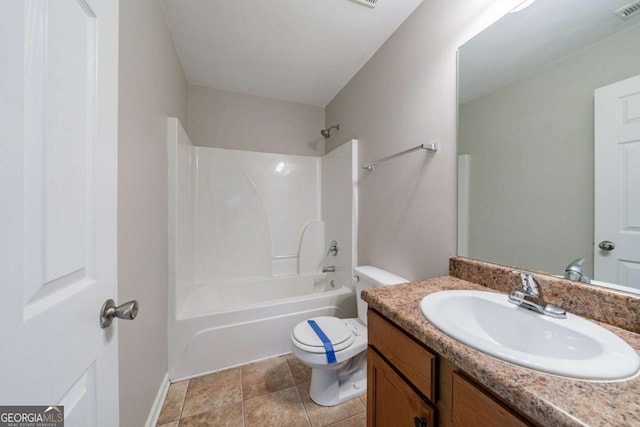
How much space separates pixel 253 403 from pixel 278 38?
2.44m

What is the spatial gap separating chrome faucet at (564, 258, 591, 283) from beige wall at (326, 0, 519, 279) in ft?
1.33

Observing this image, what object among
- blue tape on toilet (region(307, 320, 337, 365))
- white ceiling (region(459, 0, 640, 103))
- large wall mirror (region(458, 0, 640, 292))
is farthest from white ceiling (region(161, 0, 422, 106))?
blue tape on toilet (region(307, 320, 337, 365))

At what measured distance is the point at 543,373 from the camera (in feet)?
1.45

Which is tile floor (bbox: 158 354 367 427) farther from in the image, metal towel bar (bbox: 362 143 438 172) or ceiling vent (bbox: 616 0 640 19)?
ceiling vent (bbox: 616 0 640 19)

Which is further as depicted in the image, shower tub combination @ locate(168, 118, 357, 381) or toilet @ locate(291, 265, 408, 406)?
shower tub combination @ locate(168, 118, 357, 381)

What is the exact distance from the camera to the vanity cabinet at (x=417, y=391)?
0.48 meters

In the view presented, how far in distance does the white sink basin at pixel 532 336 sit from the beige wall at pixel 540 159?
0.79ft

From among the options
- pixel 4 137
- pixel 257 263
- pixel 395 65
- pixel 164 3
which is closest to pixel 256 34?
pixel 164 3

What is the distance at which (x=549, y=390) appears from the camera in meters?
0.40

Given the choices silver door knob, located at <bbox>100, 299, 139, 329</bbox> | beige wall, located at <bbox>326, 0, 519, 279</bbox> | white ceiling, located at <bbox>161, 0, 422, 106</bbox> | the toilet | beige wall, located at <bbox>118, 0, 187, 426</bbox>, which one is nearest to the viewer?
silver door knob, located at <bbox>100, 299, 139, 329</bbox>

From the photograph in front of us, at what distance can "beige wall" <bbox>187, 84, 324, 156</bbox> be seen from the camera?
2246 millimetres

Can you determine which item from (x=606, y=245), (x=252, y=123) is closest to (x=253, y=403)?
(x=606, y=245)

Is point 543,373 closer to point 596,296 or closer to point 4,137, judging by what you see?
point 596,296

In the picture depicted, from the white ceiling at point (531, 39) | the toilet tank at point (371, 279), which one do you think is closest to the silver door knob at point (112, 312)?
the toilet tank at point (371, 279)
